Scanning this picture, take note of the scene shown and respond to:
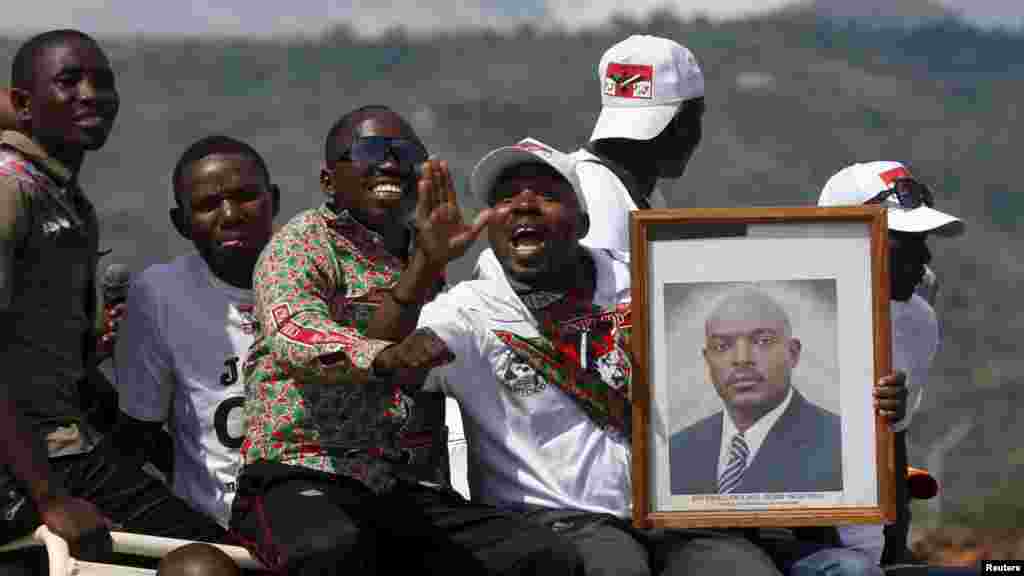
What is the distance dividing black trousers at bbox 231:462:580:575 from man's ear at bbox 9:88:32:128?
1204 millimetres

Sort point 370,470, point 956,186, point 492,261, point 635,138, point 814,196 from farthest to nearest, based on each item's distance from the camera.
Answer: point 956,186, point 814,196, point 635,138, point 492,261, point 370,470

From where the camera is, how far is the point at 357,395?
208 inches

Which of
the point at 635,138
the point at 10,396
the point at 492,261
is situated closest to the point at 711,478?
the point at 492,261

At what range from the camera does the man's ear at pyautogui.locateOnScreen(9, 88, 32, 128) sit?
5.76 meters

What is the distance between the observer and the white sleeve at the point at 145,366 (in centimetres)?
592

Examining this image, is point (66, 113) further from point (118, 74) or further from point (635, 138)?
point (118, 74)

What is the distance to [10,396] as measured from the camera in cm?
527

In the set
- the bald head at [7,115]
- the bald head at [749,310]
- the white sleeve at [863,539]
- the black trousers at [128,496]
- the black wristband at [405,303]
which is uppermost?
the bald head at [7,115]

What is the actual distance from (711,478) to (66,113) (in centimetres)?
195

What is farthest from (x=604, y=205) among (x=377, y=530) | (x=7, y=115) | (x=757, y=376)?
(x=7, y=115)

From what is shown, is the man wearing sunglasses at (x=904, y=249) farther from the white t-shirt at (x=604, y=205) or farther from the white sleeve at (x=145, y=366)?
the white sleeve at (x=145, y=366)

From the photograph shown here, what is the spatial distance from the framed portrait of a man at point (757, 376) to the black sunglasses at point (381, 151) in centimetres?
63

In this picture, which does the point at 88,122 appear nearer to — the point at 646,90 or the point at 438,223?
the point at 438,223

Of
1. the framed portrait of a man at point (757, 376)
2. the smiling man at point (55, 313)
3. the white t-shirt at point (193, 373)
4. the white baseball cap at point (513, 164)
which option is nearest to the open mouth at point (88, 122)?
the smiling man at point (55, 313)
